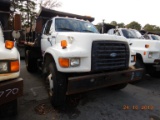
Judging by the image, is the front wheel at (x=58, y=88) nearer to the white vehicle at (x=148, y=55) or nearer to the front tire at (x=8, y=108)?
the front tire at (x=8, y=108)

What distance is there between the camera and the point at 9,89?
2342mm

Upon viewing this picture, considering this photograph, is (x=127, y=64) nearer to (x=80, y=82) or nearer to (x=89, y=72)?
(x=89, y=72)

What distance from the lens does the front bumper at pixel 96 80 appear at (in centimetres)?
292

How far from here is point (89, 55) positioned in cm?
314

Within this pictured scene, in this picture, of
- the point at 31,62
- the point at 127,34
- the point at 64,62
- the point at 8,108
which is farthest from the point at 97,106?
the point at 127,34

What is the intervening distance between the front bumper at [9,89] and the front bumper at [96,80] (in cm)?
87

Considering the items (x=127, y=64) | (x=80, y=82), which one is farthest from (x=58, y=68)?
(x=127, y=64)

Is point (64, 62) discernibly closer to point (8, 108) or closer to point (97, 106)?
point (8, 108)

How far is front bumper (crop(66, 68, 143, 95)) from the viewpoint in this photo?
115 inches

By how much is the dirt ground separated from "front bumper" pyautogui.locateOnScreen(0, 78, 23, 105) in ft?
3.02

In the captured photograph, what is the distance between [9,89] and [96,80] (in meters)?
1.59

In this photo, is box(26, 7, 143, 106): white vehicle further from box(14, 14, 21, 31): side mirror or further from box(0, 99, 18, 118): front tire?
box(14, 14, 21, 31): side mirror

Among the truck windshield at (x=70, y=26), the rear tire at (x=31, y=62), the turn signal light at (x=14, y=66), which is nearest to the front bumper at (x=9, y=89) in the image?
the turn signal light at (x=14, y=66)

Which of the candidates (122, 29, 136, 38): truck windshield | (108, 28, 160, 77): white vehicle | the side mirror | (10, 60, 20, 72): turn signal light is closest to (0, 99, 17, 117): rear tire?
(10, 60, 20, 72): turn signal light
